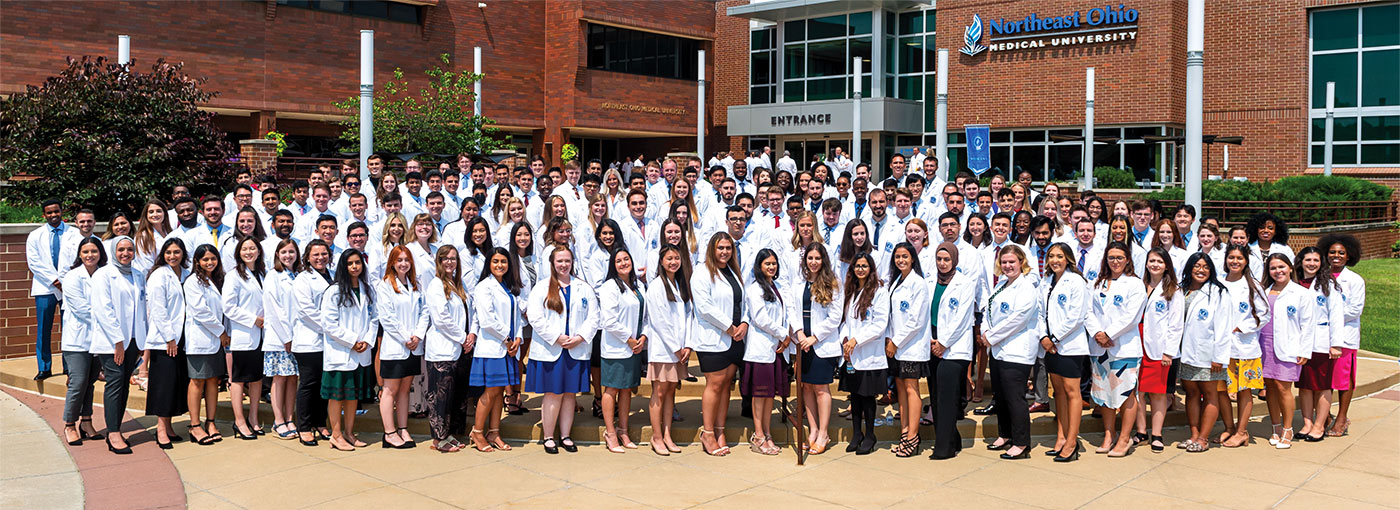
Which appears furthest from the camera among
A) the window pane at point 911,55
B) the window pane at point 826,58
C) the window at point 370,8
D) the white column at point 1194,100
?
the window pane at point 826,58

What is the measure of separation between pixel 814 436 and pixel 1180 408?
12.1ft

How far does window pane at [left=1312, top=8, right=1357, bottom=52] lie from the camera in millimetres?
28812

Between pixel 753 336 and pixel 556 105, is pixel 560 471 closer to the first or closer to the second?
pixel 753 336

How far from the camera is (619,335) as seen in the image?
8.52m

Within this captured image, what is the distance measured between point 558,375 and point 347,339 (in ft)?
5.22

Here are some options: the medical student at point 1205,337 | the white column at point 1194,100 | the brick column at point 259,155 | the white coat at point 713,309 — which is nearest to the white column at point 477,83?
the brick column at point 259,155

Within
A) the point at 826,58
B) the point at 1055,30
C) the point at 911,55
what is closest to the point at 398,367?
the point at 1055,30

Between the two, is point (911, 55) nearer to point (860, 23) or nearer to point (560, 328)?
point (860, 23)

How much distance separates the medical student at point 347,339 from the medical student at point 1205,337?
6.28 m

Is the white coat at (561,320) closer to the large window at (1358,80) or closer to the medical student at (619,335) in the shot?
the medical student at (619,335)

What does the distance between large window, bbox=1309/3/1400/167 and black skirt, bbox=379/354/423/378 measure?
91.3 ft

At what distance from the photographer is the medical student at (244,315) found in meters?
8.70

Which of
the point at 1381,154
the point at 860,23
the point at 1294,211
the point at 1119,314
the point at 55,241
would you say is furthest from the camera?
the point at 860,23

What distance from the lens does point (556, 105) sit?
119 ft
